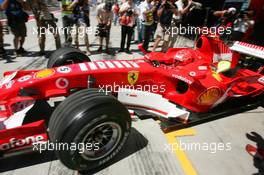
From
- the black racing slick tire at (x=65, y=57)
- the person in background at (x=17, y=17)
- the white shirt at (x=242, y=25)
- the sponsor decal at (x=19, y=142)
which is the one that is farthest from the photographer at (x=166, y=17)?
the sponsor decal at (x=19, y=142)

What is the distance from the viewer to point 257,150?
3625 millimetres

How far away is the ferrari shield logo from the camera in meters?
3.66

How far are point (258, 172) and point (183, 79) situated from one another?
166 centimetres

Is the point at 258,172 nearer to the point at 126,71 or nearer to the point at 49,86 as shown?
the point at 126,71

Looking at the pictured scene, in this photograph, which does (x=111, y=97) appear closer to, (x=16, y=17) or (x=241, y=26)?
(x=16, y=17)

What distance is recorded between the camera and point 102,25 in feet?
24.3

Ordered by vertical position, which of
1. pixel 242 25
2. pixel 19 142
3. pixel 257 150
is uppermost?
pixel 242 25

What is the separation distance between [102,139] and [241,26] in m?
6.34

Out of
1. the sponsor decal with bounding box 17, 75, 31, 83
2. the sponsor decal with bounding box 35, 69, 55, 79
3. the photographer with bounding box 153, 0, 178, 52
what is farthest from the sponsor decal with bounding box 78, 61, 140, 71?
the photographer with bounding box 153, 0, 178, 52

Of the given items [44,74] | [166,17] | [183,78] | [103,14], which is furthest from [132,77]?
[103,14]

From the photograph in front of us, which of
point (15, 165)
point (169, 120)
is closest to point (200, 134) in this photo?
point (169, 120)

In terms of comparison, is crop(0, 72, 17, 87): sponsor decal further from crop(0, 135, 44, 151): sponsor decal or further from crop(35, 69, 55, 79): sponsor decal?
crop(0, 135, 44, 151): sponsor decal

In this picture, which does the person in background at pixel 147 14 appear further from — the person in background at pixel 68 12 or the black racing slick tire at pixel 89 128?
the black racing slick tire at pixel 89 128

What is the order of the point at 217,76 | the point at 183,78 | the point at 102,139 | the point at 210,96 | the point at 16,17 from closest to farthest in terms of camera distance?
1. the point at 102,139
2. the point at 183,78
3. the point at 210,96
4. the point at 217,76
5. the point at 16,17
